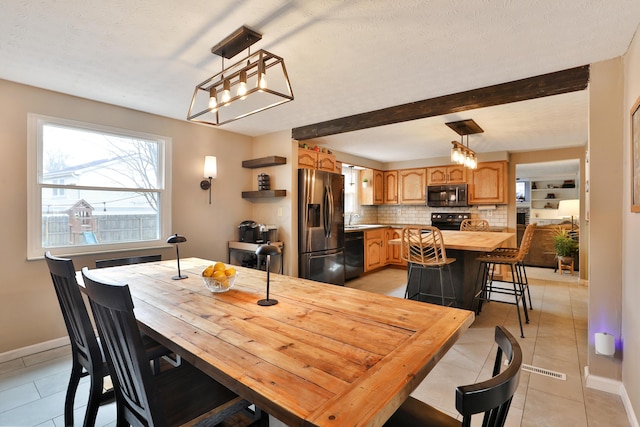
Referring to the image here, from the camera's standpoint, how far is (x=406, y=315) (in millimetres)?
1319

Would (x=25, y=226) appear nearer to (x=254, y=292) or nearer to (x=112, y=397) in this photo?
(x=112, y=397)

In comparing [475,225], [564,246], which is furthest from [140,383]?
[564,246]

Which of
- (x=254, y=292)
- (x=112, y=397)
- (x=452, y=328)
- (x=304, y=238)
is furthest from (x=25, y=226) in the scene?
(x=452, y=328)

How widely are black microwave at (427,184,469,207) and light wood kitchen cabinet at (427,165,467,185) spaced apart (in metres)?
0.09

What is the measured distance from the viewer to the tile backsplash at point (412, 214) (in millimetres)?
5523

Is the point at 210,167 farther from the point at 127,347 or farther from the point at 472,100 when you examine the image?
the point at 127,347

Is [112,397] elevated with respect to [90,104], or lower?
lower

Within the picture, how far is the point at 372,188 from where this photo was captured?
6.40m

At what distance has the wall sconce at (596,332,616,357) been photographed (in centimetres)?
207

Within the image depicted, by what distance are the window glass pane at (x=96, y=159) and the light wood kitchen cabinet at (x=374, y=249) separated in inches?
136

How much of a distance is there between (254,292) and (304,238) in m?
2.42

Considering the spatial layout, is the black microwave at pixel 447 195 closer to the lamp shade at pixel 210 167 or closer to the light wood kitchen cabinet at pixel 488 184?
the light wood kitchen cabinet at pixel 488 184

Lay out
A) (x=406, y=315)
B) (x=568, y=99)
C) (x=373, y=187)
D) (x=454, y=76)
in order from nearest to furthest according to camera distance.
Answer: (x=406, y=315)
(x=454, y=76)
(x=568, y=99)
(x=373, y=187)

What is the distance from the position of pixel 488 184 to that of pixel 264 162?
3.84 m
